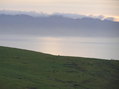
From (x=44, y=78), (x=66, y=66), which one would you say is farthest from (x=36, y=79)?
(x=66, y=66)

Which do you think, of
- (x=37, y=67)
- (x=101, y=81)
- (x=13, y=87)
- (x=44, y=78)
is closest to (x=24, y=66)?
(x=37, y=67)

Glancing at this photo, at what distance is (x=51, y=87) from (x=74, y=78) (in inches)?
531

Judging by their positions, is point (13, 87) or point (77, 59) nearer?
point (13, 87)

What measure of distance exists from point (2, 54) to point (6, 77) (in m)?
21.3

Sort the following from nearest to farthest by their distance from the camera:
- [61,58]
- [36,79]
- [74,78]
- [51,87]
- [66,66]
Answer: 1. [51,87]
2. [36,79]
3. [74,78]
4. [66,66]
5. [61,58]

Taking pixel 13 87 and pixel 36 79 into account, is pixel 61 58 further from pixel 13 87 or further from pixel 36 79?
pixel 13 87

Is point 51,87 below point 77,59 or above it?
below

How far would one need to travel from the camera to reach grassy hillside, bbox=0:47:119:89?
64.1 metres

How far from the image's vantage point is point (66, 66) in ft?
273

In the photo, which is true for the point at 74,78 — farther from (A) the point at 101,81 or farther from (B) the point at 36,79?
(B) the point at 36,79

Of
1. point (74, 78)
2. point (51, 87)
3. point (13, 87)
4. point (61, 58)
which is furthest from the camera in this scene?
point (61, 58)

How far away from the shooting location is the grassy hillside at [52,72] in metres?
64.1

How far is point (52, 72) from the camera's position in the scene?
250ft

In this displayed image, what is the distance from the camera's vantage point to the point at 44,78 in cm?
7025
